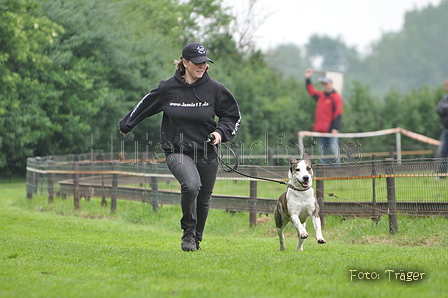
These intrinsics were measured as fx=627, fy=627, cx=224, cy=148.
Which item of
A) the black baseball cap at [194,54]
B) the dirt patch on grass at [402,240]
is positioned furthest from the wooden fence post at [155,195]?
the black baseball cap at [194,54]

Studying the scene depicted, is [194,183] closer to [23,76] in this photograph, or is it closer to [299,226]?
[299,226]

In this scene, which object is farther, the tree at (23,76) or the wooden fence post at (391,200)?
the tree at (23,76)

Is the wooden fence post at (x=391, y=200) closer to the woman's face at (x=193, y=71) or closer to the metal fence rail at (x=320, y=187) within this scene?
the metal fence rail at (x=320, y=187)

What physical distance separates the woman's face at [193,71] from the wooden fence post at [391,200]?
4392mm

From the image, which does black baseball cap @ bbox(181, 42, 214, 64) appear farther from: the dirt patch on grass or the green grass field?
the dirt patch on grass

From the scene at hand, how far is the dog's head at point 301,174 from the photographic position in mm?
8759

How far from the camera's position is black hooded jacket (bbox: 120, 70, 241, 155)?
7895mm

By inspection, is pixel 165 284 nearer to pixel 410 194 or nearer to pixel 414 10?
pixel 410 194

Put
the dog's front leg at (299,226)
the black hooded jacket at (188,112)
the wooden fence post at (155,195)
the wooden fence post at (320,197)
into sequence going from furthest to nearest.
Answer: the wooden fence post at (155,195) → the wooden fence post at (320,197) → the dog's front leg at (299,226) → the black hooded jacket at (188,112)

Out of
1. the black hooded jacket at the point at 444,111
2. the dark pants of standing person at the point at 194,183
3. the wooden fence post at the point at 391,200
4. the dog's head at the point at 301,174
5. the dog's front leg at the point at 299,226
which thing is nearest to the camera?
the dark pants of standing person at the point at 194,183

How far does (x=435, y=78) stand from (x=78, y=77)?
304 feet

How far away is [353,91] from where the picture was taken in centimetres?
3247

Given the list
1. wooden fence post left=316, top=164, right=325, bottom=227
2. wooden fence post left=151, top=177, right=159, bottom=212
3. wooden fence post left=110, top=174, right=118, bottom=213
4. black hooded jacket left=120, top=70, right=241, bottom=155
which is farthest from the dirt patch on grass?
wooden fence post left=110, top=174, right=118, bottom=213

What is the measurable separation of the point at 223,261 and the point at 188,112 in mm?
1924
